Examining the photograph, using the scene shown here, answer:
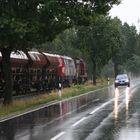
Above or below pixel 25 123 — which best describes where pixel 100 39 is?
above

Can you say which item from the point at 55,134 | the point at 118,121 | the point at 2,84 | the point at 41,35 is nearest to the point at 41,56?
the point at 2,84

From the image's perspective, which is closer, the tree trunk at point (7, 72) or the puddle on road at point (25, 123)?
the puddle on road at point (25, 123)

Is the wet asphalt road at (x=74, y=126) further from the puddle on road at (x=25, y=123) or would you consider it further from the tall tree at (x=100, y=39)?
the tall tree at (x=100, y=39)

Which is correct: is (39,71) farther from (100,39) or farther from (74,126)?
(74,126)

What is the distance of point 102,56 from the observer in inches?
2618

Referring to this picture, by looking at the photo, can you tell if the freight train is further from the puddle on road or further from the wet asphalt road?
the wet asphalt road

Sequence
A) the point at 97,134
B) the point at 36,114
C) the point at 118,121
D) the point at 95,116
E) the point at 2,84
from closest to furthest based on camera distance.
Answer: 1. the point at 97,134
2. the point at 118,121
3. the point at 95,116
4. the point at 36,114
5. the point at 2,84

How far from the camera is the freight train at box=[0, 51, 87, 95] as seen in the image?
38844mm

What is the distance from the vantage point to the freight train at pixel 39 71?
127 feet

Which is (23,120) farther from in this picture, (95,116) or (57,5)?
(57,5)

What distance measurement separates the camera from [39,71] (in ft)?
149

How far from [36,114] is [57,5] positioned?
5.43 meters

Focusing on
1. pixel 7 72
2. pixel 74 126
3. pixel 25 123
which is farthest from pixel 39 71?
pixel 74 126

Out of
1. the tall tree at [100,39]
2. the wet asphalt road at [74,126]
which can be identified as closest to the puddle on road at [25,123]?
the wet asphalt road at [74,126]
